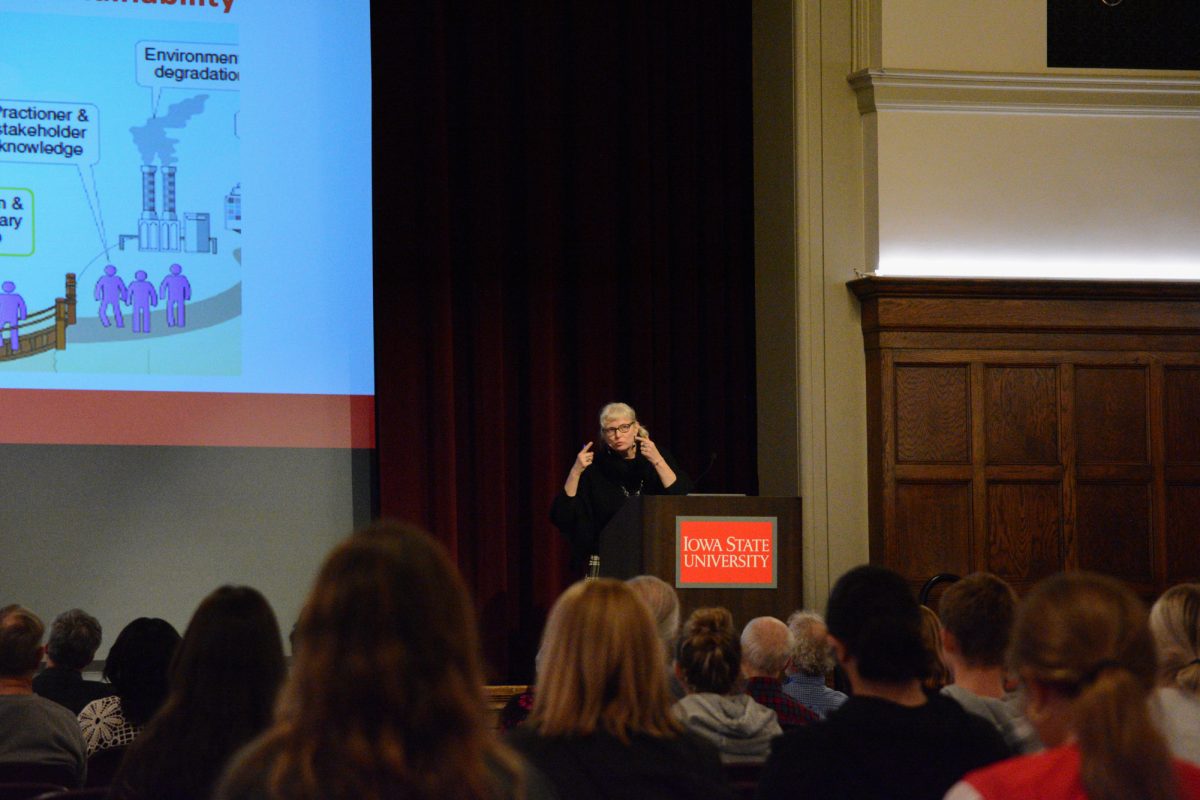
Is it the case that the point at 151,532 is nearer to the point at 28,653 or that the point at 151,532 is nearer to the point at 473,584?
the point at 473,584

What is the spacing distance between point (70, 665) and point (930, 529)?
393cm

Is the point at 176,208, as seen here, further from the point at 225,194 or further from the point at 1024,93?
the point at 1024,93

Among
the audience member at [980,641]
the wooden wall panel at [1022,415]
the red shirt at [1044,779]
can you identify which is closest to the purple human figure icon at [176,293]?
the wooden wall panel at [1022,415]

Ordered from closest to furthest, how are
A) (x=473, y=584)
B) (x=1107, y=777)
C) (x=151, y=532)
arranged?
(x=1107, y=777)
(x=151, y=532)
(x=473, y=584)

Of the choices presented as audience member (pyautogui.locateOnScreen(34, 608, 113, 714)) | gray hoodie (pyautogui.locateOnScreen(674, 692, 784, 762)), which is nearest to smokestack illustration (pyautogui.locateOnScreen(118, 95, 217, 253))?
audience member (pyautogui.locateOnScreen(34, 608, 113, 714))

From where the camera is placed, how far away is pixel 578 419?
706cm

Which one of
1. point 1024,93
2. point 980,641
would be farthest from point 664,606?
point 1024,93

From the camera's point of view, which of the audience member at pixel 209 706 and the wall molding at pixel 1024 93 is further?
the wall molding at pixel 1024 93

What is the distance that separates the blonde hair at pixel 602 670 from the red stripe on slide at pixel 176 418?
4.52 metres

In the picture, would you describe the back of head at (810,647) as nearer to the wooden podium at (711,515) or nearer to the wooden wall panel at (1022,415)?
the wooden podium at (711,515)

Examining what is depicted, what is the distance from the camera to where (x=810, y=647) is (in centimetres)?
397

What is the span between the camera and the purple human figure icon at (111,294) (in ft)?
20.1

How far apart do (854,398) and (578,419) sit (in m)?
1.39

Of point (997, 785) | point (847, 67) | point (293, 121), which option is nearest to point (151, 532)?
point (293, 121)
